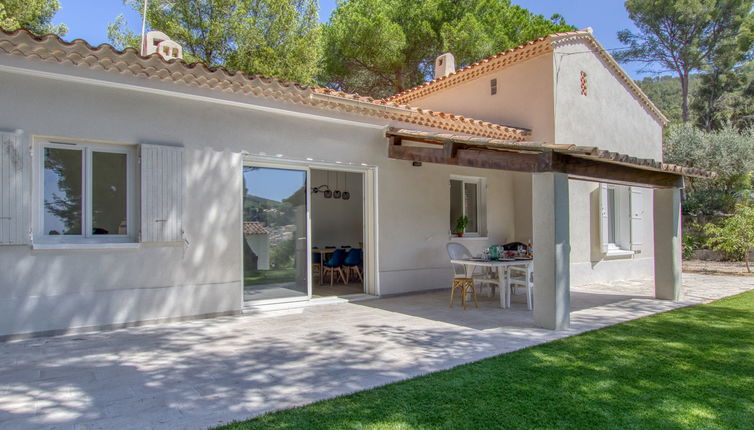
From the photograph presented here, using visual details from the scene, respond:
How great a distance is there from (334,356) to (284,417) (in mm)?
1618

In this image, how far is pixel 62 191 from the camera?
601 centimetres

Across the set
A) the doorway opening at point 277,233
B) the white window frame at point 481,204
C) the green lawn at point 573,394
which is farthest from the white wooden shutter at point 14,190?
the white window frame at point 481,204

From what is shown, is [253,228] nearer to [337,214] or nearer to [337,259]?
[337,259]

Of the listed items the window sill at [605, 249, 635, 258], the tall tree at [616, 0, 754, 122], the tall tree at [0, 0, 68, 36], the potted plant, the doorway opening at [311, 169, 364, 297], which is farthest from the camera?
the tall tree at [616, 0, 754, 122]

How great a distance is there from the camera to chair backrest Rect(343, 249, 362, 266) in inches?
433

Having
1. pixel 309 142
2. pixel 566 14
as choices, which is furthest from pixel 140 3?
pixel 566 14

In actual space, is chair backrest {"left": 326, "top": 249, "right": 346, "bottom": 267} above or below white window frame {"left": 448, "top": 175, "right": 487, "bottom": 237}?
below

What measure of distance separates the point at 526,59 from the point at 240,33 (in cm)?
1064

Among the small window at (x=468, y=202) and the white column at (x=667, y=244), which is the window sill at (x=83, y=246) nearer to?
the small window at (x=468, y=202)

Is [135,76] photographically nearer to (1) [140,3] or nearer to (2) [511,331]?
(2) [511,331]

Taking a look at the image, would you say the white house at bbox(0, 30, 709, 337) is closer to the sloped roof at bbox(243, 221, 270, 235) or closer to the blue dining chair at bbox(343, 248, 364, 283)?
the sloped roof at bbox(243, 221, 270, 235)

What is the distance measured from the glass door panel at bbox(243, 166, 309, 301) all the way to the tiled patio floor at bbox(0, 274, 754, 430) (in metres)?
0.57

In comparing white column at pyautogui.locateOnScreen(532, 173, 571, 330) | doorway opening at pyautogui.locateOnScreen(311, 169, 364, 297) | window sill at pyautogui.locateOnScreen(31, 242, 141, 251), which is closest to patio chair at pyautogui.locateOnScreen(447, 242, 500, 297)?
white column at pyautogui.locateOnScreen(532, 173, 571, 330)

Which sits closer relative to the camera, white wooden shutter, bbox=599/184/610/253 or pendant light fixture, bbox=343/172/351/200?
white wooden shutter, bbox=599/184/610/253
